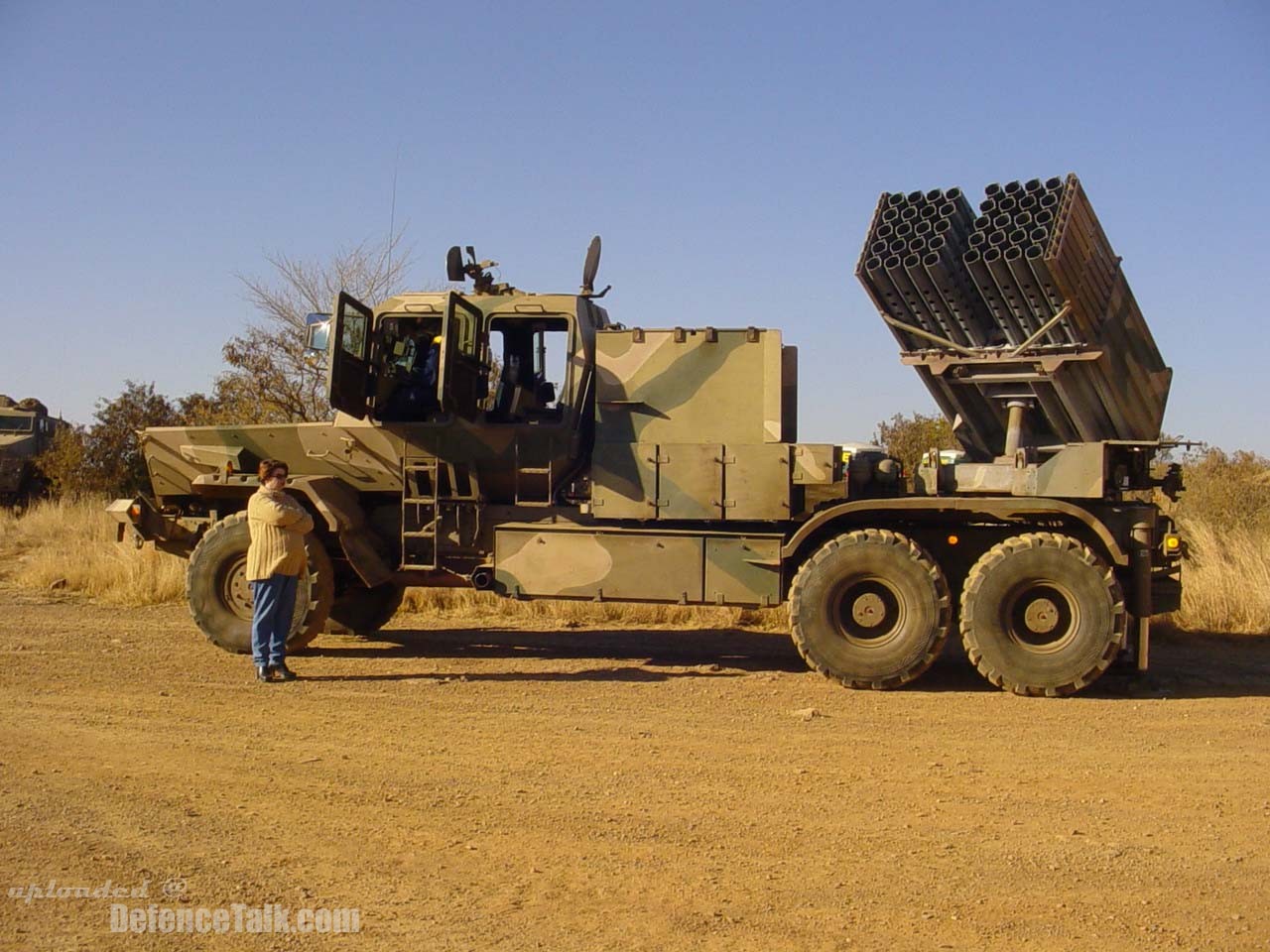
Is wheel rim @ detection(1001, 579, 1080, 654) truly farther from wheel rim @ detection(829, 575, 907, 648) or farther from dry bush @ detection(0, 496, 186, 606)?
dry bush @ detection(0, 496, 186, 606)

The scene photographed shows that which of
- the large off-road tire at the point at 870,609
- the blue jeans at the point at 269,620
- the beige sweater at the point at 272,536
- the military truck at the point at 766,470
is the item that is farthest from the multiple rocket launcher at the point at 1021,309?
the blue jeans at the point at 269,620

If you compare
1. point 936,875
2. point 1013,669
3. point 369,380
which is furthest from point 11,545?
point 936,875

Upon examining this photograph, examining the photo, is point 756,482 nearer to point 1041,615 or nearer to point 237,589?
point 1041,615

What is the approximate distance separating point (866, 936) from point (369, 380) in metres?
6.47

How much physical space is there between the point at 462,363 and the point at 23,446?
1955cm

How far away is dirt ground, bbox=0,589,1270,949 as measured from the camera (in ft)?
13.8

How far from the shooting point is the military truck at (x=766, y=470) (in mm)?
8430

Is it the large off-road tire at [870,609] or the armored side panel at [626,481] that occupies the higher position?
the armored side panel at [626,481]

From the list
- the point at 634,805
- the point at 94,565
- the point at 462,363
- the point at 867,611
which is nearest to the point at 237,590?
the point at 462,363

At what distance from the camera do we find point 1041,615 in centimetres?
842

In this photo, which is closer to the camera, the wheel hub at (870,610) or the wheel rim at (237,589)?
the wheel hub at (870,610)

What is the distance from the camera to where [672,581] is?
29.8ft

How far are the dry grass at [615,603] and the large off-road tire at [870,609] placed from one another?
3.16 metres

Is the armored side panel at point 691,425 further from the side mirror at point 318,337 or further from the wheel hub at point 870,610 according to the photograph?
the side mirror at point 318,337
